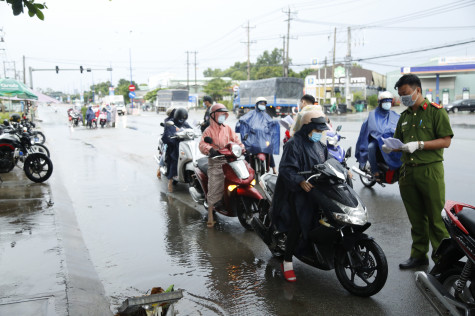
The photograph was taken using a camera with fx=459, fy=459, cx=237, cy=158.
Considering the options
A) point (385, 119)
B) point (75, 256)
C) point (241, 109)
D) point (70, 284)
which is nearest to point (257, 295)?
point (70, 284)

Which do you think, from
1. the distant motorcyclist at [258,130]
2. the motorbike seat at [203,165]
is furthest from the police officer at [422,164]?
the distant motorcyclist at [258,130]

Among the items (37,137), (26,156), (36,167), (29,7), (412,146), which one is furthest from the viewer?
(37,137)

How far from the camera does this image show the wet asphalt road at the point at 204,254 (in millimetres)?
4078

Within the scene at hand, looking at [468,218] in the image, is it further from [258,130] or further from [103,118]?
[103,118]

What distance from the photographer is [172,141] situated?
9.04 meters

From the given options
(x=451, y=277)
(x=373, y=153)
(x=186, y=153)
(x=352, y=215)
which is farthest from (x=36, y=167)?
(x=451, y=277)

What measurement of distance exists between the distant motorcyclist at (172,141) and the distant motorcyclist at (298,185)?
4791 millimetres

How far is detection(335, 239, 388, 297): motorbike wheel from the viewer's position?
3.87 m

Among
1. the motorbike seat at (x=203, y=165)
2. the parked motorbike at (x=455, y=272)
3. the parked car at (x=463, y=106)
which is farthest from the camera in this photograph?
the parked car at (x=463, y=106)

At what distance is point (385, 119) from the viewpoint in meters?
7.66

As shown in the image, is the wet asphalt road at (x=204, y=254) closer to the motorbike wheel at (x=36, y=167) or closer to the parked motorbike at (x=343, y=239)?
the parked motorbike at (x=343, y=239)

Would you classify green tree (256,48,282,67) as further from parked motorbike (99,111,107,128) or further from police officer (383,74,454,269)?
police officer (383,74,454,269)

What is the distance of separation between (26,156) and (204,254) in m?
6.30

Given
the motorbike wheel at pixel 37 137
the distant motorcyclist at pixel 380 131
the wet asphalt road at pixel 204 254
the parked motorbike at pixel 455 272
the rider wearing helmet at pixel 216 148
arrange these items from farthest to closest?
the motorbike wheel at pixel 37 137 → the distant motorcyclist at pixel 380 131 → the rider wearing helmet at pixel 216 148 → the wet asphalt road at pixel 204 254 → the parked motorbike at pixel 455 272
